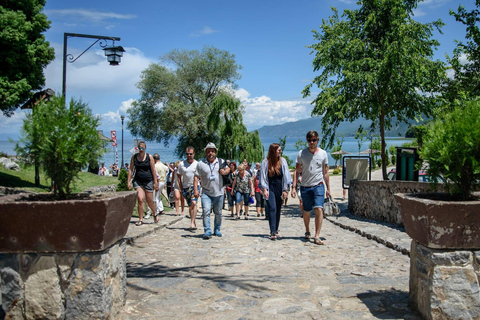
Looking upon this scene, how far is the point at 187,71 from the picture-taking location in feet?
151

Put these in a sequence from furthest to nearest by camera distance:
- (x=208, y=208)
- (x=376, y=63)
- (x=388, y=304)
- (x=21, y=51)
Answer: (x=21, y=51) < (x=376, y=63) < (x=208, y=208) < (x=388, y=304)

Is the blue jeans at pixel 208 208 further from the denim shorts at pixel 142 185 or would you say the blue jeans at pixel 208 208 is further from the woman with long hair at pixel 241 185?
the woman with long hair at pixel 241 185

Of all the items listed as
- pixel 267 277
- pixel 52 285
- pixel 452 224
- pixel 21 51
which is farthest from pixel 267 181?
pixel 21 51

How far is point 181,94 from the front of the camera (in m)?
45.6

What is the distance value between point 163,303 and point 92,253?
111 centimetres

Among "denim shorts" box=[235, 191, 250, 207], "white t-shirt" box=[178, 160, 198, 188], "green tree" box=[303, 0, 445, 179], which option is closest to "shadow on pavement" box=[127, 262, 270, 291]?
"white t-shirt" box=[178, 160, 198, 188]

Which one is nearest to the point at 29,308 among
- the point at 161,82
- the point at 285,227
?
the point at 285,227

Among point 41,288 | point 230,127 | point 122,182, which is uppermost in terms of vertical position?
point 230,127

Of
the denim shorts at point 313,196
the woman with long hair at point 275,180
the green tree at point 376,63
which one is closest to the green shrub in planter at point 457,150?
the denim shorts at point 313,196

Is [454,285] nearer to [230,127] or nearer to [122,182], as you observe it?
[122,182]

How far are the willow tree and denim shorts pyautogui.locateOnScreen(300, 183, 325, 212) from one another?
→ 22.9m

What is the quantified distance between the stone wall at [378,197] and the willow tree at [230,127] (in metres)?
18.6

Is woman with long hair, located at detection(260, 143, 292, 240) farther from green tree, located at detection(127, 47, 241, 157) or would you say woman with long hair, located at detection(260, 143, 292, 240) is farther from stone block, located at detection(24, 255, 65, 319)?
green tree, located at detection(127, 47, 241, 157)

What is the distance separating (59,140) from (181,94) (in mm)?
42676
